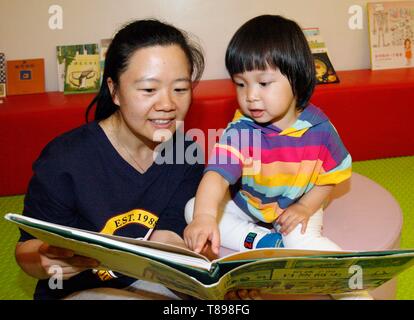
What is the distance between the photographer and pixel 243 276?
712 millimetres

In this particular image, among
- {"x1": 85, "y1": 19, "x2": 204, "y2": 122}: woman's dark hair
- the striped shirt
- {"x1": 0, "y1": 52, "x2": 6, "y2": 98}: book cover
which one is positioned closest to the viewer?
{"x1": 85, "y1": 19, "x2": 204, "y2": 122}: woman's dark hair

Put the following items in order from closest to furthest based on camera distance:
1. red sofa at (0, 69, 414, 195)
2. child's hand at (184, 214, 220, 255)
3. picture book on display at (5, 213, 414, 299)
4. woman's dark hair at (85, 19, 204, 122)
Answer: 1. picture book on display at (5, 213, 414, 299)
2. child's hand at (184, 214, 220, 255)
3. woman's dark hair at (85, 19, 204, 122)
4. red sofa at (0, 69, 414, 195)

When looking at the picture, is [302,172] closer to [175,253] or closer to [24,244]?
[175,253]

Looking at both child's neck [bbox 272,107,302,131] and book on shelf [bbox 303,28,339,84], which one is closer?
child's neck [bbox 272,107,302,131]

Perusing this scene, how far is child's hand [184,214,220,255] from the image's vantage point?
0.85 m

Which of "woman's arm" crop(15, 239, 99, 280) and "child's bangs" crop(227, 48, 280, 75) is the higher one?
"child's bangs" crop(227, 48, 280, 75)

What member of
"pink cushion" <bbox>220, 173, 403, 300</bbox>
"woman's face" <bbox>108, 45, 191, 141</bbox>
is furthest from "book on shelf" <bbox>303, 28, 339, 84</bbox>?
"woman's face" <bbox>108, 45, 191, 141</bbox>

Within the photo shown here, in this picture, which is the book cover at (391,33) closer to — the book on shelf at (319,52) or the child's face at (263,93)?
the book on shelf at (319,52)

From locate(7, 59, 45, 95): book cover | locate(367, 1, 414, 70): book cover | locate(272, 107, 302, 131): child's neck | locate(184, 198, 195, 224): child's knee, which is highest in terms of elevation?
locate(367, 1, 414, 70): book cover

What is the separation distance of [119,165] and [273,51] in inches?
16.1

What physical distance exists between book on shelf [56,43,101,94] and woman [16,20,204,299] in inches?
36.7

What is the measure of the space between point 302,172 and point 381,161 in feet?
3.91

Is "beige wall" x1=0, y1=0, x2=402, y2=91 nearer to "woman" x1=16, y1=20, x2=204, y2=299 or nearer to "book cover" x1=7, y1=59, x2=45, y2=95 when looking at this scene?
"book cover" x1=7, y1=59, x2=45, y2=95

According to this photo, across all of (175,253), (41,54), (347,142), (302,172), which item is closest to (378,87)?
(347,142)
